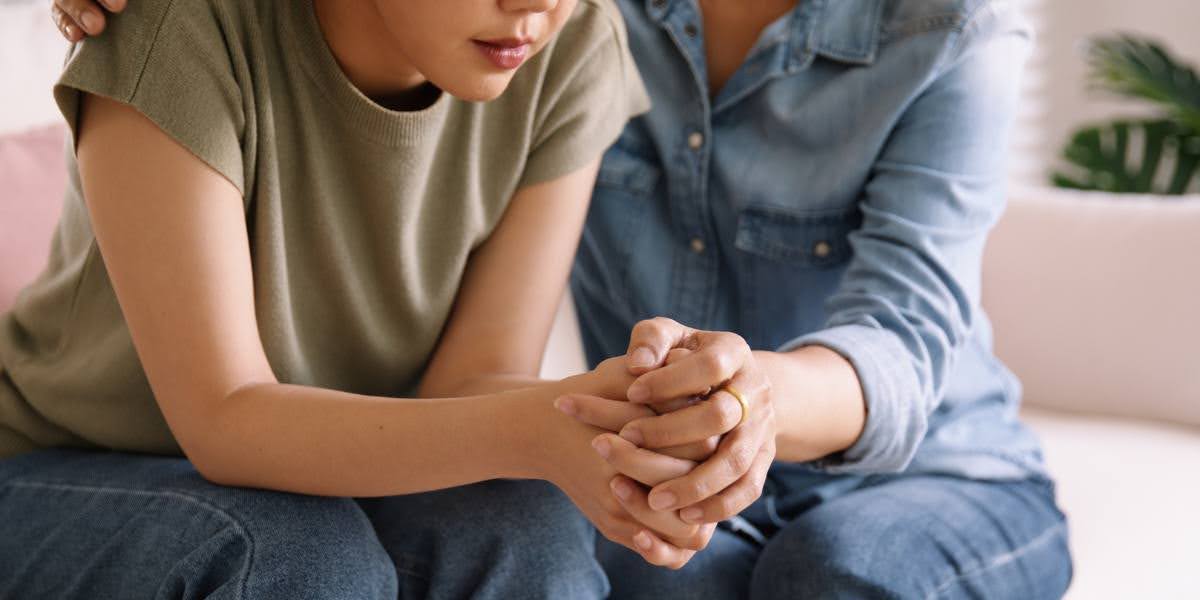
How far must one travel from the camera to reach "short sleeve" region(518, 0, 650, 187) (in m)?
1.14

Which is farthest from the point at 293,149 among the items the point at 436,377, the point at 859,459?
the point at 859,459

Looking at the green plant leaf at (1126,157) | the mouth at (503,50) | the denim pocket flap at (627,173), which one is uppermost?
the mouth at (503,50)

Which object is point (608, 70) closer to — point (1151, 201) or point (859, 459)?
point (859, 459)

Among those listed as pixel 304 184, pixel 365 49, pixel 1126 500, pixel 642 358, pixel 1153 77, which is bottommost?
pixel 1126 500

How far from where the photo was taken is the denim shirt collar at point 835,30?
1205 millimetres

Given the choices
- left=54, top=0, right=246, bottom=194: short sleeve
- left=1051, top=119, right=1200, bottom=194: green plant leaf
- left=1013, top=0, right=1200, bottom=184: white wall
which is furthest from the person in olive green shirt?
left=1013, top=0, right=1200, bottom=184: white wall

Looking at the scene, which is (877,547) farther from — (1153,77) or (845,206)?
(1153,77)

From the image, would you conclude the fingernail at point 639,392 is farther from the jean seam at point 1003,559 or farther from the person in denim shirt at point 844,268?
the jean seam at point 1003,559

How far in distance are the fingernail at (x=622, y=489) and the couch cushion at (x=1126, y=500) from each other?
21.4 inches

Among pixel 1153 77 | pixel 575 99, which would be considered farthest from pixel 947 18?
pixel 1153 77

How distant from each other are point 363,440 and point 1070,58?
8.52ft

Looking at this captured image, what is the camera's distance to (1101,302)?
5.32 feet

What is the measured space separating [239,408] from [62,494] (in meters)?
0.18

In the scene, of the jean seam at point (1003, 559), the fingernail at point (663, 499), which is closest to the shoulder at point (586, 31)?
the fingernail at point (663, 499)
